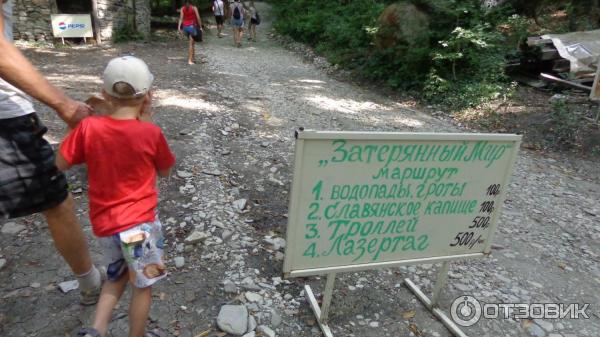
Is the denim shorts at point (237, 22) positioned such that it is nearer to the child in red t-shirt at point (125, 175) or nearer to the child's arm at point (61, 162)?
the child in red t-shirt at point (125, 175)

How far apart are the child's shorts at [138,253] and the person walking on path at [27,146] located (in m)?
0.41

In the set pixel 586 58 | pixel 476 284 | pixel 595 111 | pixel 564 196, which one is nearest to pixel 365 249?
pixel 476 284

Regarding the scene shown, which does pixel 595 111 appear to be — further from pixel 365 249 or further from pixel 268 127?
pixel 365 249

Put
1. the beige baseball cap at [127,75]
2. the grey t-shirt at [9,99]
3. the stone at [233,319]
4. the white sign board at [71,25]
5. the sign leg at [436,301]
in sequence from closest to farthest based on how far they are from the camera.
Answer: the beige baseball cap at [127,75], the grey t-shirt at [9,99], the stone at [233,319], the sign leg at [436,301], the white sign board at [71,25]

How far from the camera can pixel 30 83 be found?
1.74 meters

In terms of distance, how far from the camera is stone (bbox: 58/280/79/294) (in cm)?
249

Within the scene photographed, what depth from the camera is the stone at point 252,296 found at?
255 cm

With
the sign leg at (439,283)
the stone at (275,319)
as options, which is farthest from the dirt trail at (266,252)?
the sign leg at (439,283)

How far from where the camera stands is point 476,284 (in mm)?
3012

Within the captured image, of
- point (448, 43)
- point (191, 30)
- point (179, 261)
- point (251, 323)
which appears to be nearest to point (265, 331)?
point (251, 323)

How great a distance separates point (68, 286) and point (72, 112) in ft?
4.40

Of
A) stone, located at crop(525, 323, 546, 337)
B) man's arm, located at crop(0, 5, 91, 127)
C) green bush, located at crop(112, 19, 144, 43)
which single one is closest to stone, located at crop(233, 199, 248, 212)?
man's arm, located at crop(0, 5, 91, 127)

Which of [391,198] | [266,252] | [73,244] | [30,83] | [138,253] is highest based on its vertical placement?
[30,83]

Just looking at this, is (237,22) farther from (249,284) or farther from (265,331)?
(265,331)
